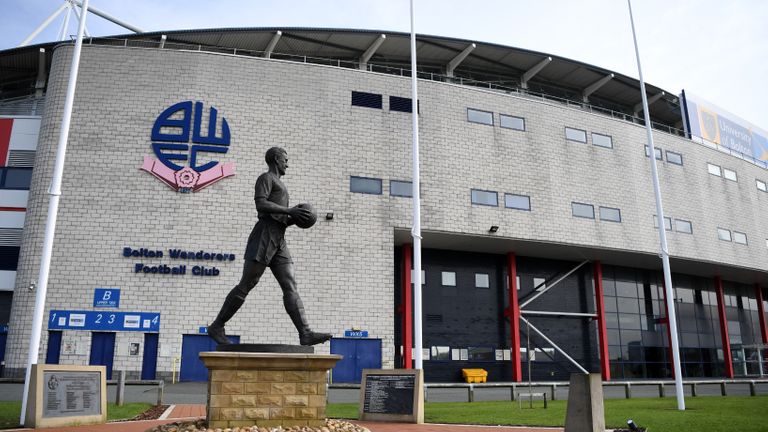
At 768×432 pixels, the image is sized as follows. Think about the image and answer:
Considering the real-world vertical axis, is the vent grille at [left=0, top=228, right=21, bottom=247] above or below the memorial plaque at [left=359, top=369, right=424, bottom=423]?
above

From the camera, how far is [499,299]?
32656 mm

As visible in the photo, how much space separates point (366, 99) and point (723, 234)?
23726 millimetres

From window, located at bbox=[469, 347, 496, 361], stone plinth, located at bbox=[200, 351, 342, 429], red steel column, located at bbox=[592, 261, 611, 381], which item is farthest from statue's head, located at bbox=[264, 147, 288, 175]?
red steel column, located at bbox=[592, 261, 611, 381]

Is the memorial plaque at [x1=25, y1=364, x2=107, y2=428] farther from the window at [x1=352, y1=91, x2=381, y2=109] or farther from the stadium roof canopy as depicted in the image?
the stadium roof canopy

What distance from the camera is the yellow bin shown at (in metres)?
30.0

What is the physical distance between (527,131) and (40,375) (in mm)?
26232

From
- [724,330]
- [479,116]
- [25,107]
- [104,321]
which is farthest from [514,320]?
[25,107]

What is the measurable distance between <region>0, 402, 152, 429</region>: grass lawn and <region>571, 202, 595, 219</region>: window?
2302 cm

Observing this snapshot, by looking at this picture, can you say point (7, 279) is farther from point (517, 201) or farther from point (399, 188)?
point (517, 201)

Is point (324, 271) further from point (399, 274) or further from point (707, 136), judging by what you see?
point (707, 136)

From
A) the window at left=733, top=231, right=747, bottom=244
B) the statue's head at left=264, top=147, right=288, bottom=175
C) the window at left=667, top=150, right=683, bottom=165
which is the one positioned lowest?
the statue's head at left=264, top=147, right=288, bottom=175

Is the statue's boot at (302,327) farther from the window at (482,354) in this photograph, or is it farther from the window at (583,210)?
the window at (583,210)

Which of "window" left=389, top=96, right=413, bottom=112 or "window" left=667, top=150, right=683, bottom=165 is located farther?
"window" left=667, top=150, right=683, bottom=165

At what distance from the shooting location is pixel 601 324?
33.9 metres
